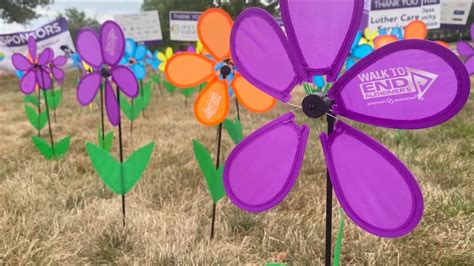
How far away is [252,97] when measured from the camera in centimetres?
124

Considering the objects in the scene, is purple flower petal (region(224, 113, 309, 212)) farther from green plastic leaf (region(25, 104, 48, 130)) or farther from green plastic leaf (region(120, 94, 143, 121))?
green plastic leaf (region(25, 104, 48, 130))

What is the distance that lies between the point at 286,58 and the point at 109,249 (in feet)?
2.86

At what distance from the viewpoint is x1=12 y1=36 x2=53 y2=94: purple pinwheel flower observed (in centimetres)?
229

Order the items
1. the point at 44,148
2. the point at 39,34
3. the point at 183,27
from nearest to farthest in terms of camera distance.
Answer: the point at 44,148 < the point at 183,27 < the point at 39,34

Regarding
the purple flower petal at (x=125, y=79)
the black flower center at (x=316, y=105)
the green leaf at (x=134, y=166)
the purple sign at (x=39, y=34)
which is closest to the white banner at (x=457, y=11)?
the purple flower petal at (x=125, y=79)

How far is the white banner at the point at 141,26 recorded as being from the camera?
5171 millimetres

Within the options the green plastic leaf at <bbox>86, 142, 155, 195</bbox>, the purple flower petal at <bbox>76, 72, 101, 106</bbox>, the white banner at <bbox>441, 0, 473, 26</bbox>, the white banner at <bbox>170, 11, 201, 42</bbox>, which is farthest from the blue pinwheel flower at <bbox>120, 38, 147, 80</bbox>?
the white banner at <bbox>441, 0, 473, 26</bbox>

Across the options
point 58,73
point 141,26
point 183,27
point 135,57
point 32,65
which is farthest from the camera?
point 183,27

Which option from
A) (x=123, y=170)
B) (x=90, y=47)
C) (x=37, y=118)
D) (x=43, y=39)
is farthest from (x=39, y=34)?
(x=123, y=170)

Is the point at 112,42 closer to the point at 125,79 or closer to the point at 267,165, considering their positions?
the point at 125,79

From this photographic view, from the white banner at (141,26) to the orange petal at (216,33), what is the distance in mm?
4161

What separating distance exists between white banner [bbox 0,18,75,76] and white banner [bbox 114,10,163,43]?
2.35 m

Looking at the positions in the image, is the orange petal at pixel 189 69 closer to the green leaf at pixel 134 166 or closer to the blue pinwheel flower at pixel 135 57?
the green leaf at pixel 134 166

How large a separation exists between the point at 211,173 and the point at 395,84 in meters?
0.80
